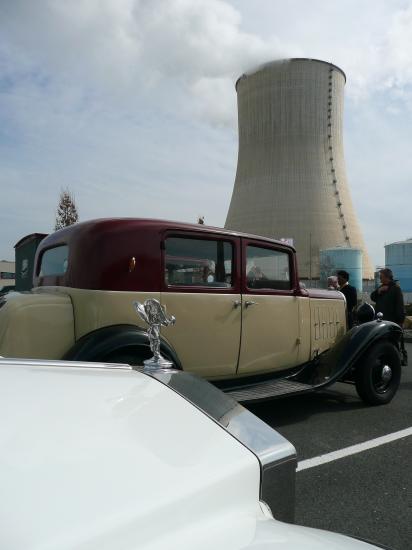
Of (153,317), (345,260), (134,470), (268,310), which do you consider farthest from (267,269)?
(345,260)

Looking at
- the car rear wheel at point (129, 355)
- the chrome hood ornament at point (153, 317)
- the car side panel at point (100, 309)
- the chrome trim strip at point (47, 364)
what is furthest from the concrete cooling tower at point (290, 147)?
the chrome trim strip at point (47, 364)

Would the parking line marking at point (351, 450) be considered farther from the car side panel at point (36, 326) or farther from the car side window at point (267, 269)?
the car side panel at point (36, 326)

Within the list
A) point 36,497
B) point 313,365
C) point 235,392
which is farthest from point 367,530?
point 313,365

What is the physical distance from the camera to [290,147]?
29594mm

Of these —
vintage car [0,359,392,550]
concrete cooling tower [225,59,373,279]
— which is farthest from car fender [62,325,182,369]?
concrete cooling tower [225,59,373,279]

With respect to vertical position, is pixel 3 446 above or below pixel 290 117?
below

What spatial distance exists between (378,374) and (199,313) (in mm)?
2462

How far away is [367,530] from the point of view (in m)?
2.58

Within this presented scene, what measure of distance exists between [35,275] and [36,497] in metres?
4.38

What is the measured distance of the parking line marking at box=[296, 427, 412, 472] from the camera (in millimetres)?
3525

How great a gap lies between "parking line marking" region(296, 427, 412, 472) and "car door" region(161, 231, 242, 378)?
112cm

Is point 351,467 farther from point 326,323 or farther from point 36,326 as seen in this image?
point 36,326

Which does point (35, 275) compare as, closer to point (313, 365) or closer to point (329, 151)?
point (313, 365)

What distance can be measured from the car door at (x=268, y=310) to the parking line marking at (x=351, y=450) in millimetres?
1109
